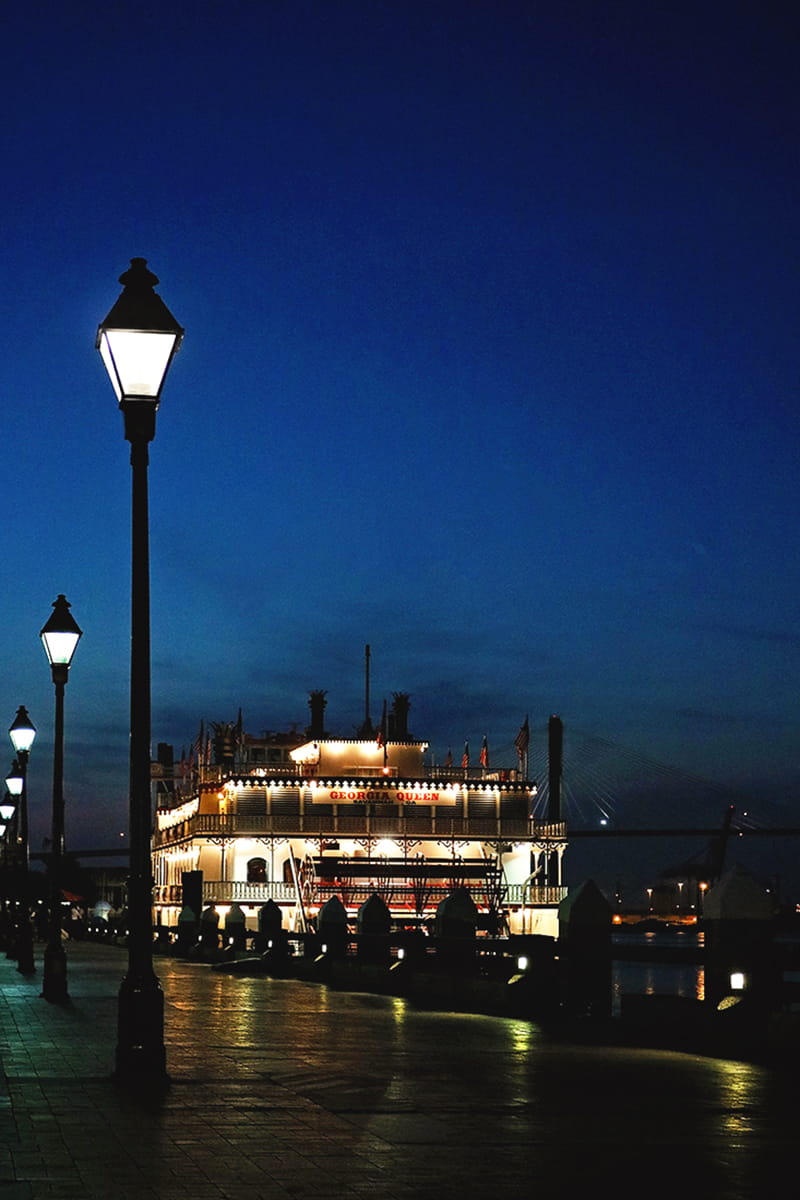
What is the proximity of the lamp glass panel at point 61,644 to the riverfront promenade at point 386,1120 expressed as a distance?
4706 millimetres

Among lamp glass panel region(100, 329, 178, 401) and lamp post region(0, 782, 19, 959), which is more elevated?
lamp glass panel region(100, 329, 178, 401)

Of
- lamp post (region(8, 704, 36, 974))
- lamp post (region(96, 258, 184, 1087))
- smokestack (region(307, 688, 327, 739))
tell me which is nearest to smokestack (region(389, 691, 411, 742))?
smokestack (region(307, 688, 327, 739))

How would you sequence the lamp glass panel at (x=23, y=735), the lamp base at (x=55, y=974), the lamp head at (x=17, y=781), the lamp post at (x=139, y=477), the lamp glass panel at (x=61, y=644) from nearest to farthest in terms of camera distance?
1. the lamp post at (x=139, y=477)
2. the lamp glass panel at (x=61, y=644)
3. the lamp base at (x=55, y=974)
4. the lamp glass panel at (x=23, y=735)
5. the lamp head at (x=17, y=781)

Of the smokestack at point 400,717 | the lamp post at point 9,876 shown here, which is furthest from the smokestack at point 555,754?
the lamp post at point 9,876

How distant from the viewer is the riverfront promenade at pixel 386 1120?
8172 mm

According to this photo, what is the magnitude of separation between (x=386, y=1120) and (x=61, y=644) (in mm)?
11288

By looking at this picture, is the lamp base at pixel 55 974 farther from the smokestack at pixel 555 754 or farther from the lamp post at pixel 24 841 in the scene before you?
the smokestack at pixel 555 754

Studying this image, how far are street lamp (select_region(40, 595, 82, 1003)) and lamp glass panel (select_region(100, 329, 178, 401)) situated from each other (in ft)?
26.1

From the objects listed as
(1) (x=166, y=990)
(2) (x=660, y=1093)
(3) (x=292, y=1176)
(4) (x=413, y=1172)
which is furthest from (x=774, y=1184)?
(1) (x=166, y=990)

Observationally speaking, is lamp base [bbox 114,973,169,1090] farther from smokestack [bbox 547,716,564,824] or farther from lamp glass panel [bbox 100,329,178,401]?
smokestack [bbox 547,716,564,824]

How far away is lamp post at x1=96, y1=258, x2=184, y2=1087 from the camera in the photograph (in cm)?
1284

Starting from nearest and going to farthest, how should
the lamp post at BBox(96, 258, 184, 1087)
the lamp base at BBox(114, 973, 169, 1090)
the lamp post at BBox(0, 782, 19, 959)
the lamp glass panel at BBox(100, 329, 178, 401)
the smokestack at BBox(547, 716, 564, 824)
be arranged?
the lamp base at BBox(114, 973, 169, 1090) → the lamp post at BBox(96, 258, 184, 1087) → the lamp glass panel at BBox(100, 329, 178, 401) → the lamp post at BBox(0, 782, 19, 959) → the smokestack at BBox(547, 716, 564, 824)

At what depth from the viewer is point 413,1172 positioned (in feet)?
27.8

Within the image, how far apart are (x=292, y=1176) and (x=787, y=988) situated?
29.4 feet
